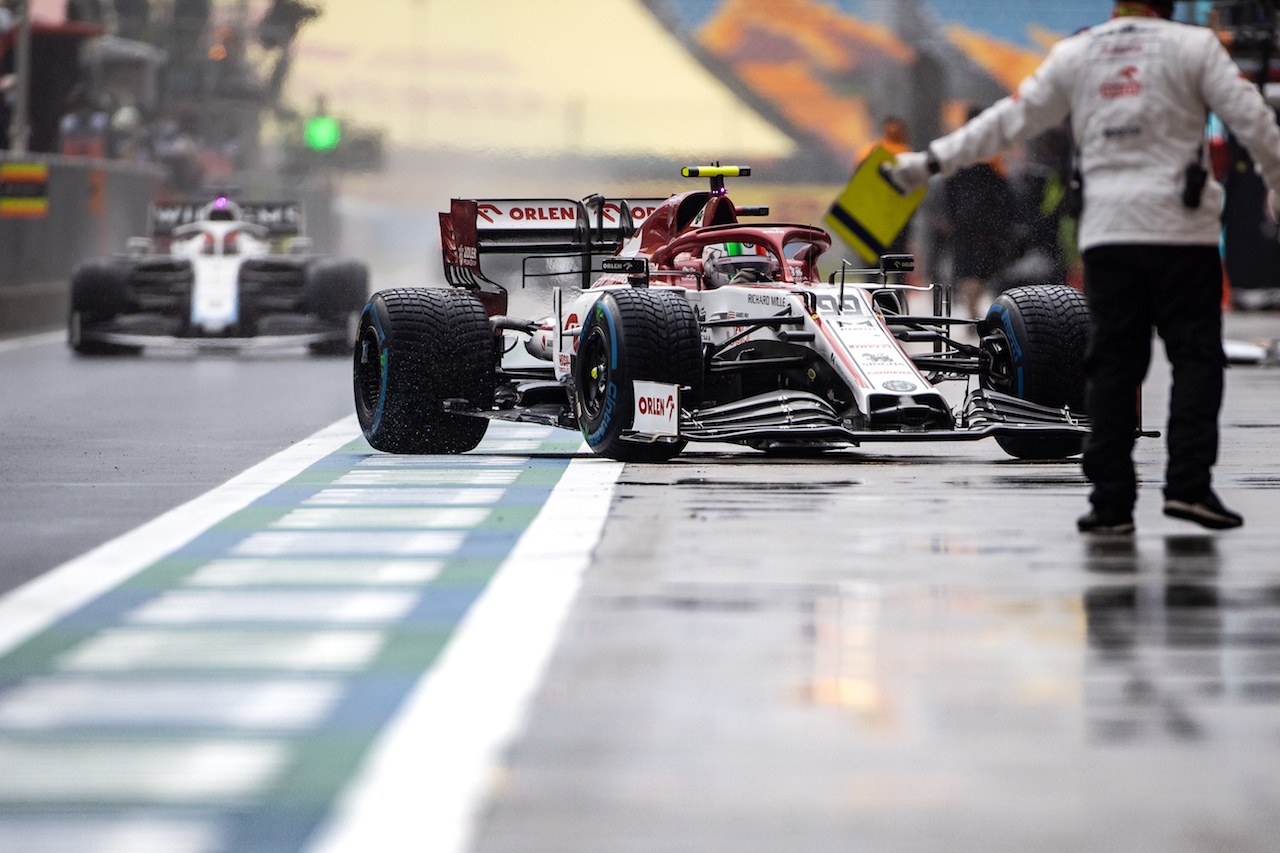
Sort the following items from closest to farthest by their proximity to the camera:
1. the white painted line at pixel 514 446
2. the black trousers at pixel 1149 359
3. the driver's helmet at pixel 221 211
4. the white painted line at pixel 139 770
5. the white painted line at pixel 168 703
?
1. the white painted line at pixel 139 770
2. the white painted line at pixel 168 703
3. the black trousers at pixel 1149 359
4. the white painted line at pixel 514 446
5. the driver's helmet at pixel 221 211

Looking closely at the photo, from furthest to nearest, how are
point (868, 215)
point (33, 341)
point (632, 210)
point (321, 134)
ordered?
point (321, 134), point (33, 341), point (868, 215), point (632, 210)

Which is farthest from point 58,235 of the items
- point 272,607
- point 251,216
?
point 272,607

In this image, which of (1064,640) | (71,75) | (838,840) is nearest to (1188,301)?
(1064,640)

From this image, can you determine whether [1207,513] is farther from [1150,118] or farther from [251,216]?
[251,216]

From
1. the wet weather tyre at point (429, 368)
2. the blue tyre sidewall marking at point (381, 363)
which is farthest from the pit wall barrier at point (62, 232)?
the wet weather tyre at point (429, 368)

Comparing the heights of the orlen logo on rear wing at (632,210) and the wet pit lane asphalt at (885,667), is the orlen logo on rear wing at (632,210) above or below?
above

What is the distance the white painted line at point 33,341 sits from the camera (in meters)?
22.0

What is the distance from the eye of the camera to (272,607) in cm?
617

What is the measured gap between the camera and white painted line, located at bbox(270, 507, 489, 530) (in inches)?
315

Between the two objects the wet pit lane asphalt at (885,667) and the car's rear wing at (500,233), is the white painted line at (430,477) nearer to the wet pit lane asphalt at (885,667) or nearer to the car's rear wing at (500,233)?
the wet pit lane asphalt at (885,667)

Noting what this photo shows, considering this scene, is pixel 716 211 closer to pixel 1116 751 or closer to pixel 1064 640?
pixel 1064 640

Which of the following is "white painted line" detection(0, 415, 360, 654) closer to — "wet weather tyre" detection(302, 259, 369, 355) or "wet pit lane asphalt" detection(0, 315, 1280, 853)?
"wet pit lane asphalt" detection(0, 315, 1280, 853)

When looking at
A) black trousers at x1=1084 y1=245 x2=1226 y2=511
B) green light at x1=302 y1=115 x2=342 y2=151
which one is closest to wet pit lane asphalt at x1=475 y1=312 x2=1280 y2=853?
black trousers at x1=1084 y1=245 x2=1226 y2=511

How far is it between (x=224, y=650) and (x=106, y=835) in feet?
5.27
